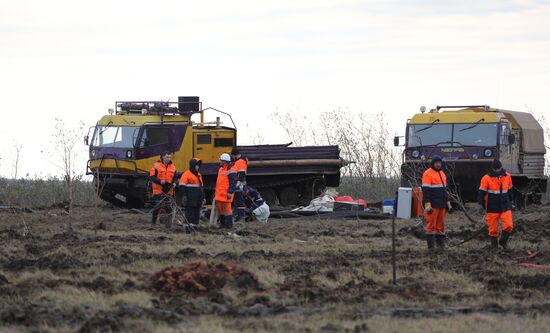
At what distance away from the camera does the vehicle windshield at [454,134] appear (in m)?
31.1

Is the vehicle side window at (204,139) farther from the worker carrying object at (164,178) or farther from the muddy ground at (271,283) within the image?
the muddy ground at (271,283)

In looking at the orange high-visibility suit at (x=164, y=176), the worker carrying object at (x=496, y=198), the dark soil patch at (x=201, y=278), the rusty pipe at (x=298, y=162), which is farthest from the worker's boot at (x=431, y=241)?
the rusty pipe at (x=298, y=162)

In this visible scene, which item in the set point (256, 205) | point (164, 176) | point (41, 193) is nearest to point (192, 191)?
point (164, 176)

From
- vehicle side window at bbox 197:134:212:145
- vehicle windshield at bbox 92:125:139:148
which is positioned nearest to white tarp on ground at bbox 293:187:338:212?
vehicle side window at bbox 197:134:212:145

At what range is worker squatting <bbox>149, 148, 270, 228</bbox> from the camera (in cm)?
2488

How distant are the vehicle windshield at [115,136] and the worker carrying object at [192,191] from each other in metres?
7.39

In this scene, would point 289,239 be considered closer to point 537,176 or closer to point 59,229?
point 59,229

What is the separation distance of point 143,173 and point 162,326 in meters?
19.6

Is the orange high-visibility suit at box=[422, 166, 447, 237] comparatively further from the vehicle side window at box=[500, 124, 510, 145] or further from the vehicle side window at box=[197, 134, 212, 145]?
the vehicle side window at box=[197, 134, 212, 145]

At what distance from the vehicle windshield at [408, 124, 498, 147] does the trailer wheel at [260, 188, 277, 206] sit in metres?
4.51

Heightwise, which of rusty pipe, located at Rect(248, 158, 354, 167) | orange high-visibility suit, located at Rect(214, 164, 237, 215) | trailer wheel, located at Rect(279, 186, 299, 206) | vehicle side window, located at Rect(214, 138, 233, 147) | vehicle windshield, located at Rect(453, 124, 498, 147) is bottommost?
trailer wheel, located at Rect(279, 186, 299, 206)

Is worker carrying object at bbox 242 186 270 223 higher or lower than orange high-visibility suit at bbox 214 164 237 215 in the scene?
lower

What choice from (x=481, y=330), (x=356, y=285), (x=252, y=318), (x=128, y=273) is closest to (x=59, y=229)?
(x=128, y=273)

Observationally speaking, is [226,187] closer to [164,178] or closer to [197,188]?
[197,188]
